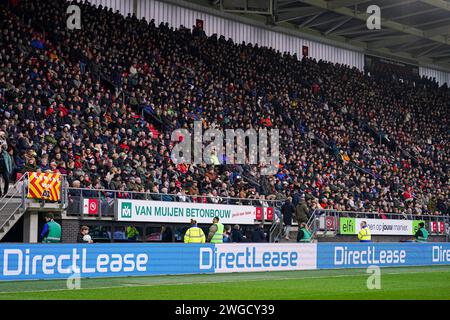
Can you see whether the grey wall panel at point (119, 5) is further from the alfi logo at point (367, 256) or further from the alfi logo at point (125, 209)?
the alfi logo at point (367, 256)

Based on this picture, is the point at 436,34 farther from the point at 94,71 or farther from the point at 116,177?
the point at 116,177

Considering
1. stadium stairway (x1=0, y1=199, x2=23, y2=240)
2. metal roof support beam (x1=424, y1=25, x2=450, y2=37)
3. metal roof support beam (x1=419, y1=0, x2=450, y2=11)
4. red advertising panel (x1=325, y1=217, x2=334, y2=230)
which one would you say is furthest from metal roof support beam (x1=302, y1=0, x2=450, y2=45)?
stadium stairway (x1=0, y1=199, x2=23, y2=240)

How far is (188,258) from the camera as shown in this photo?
21.8 m

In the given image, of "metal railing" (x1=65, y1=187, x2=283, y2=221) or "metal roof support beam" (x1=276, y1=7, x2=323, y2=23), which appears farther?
"metal roof support beam" (x1=276, y1=7, x2=323, y2=23)

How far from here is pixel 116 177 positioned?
88.4 ft

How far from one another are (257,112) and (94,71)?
9.90 m

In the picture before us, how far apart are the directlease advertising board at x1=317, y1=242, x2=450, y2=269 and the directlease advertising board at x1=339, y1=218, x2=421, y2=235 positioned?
5.01m

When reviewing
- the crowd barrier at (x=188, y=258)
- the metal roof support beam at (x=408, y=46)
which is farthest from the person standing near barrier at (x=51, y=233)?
the metal roof support beam at (x=408, y=46)

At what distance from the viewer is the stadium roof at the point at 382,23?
45.0 metres

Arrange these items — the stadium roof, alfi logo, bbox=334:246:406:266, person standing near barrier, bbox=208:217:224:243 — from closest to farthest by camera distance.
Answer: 1. person standing near barrier, bbox=208:217:224:243
2. alfi logo, bbox=334:246:406:266
3. the stadium roof

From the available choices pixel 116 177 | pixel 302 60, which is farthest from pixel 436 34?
pixel 116 177

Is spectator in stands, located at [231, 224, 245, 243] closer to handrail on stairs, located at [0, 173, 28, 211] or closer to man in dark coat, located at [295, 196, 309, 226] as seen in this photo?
man in dark coat, located at [295, 196, 309, 226]

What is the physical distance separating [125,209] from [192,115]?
8459 mm

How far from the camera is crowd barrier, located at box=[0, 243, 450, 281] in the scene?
18.2m
